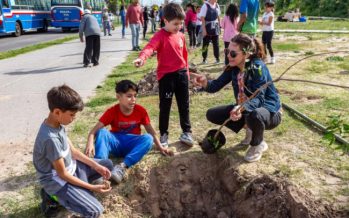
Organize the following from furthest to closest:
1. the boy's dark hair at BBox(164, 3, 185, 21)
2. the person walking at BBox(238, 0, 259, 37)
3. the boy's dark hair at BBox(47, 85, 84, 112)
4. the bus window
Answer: the bus window, the person walking at BBox(238, 0, 259, 37), the boy's dark hair at BBox(164, 3, 185, 21), the boy's dark hair at BBox(47, 85, 84, 112)

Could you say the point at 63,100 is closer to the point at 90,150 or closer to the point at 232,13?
the point at 90,150

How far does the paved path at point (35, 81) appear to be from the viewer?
542cm

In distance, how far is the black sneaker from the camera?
3.06m

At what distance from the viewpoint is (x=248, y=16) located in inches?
329

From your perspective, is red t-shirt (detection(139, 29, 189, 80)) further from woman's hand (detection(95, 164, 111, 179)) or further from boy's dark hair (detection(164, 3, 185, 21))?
woman's hand (detection(95, 164, 111, 179))

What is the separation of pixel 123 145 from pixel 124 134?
4.7 inches

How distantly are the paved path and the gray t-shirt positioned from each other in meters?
1.95

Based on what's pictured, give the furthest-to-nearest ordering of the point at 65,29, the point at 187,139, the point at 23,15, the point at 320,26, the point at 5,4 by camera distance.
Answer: the point at 65,29 → the point at 320,26 → the point at 23,15 → the point at 5,4 → the point at 187,139

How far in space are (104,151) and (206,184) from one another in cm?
112

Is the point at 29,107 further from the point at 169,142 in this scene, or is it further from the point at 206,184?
the point at 206,184

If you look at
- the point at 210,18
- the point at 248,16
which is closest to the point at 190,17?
the point at 210,18

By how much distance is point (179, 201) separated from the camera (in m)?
3.69

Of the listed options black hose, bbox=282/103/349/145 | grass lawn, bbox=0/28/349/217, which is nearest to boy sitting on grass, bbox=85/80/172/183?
grass lawn, bbox=0/28/349/217

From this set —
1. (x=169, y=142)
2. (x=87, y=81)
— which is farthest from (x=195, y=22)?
(x=169, y=142)
